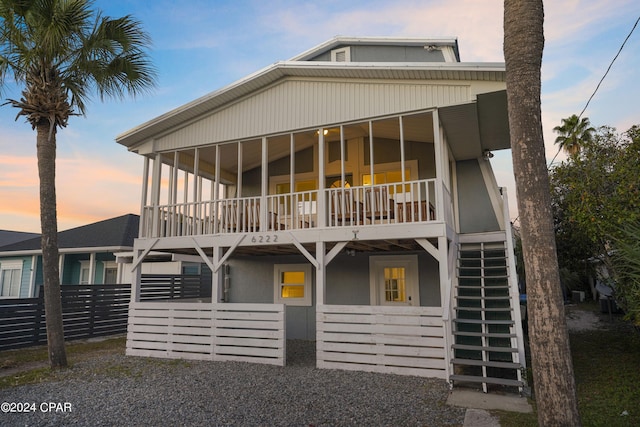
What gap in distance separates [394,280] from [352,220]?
2.97 m

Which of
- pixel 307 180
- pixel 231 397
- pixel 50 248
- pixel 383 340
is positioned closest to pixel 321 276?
pixel 383 340

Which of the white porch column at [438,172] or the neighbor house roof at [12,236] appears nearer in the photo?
the white porch column at [438,172]

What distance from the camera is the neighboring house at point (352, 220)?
6742 millimetres

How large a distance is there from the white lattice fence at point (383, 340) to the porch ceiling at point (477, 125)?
3911 millimetres

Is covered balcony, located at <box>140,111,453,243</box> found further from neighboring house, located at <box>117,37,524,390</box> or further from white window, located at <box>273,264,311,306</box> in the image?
white window, located at <box>273,264,311,306</box>

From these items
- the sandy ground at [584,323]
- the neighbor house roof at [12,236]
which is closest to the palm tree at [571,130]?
the sandy ground at [584,323]

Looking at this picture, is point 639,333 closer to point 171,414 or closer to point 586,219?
point 586,219

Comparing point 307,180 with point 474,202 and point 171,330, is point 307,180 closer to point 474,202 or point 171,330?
point 474,202

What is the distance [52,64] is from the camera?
754cm

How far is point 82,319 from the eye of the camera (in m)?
10.9

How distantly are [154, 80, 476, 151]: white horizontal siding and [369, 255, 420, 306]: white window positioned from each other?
147 inches

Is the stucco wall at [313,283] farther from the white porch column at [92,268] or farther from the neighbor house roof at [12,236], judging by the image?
the neighbor house roof at [12,236]

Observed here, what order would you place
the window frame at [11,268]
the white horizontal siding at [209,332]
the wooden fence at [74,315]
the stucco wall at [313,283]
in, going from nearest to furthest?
the white horizontal siding at [209,332]
the wooden fence at [74,315]
the stucco wall at [313,283]
the window frame at [11,268]

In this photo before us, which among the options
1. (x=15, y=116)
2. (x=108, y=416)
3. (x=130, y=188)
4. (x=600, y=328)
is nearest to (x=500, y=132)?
(x=600, y=328)
